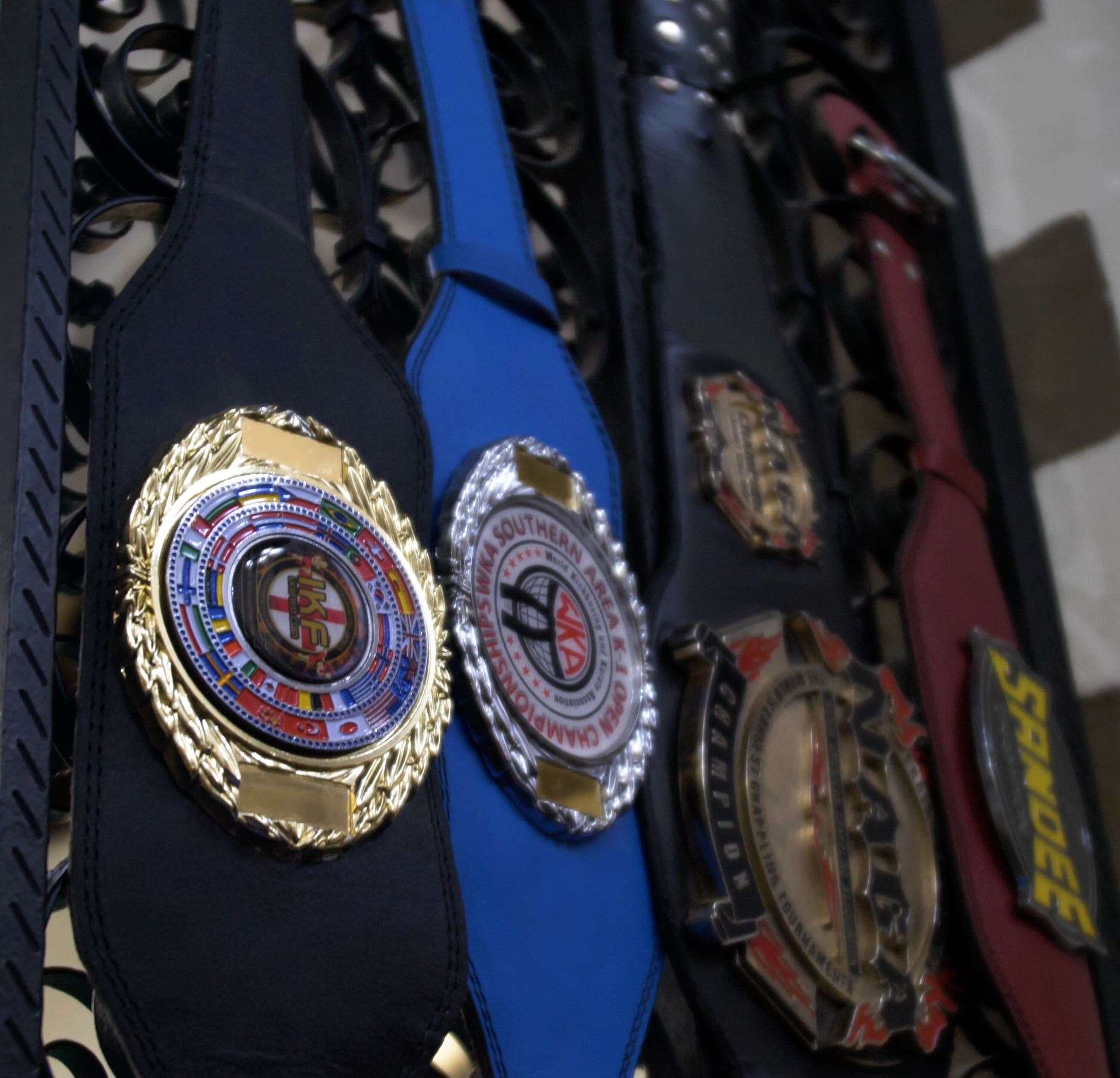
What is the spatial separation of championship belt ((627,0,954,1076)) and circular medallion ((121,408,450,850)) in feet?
1.00

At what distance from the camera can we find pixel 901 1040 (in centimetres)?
127

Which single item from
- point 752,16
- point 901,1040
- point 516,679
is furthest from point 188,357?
point 752,16

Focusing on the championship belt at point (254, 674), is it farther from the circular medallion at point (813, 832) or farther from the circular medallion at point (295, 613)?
the circular medallion at point (813, 832)

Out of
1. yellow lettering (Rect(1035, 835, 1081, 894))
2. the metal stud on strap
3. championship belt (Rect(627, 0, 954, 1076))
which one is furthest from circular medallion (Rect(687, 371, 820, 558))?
the metal stud on strap

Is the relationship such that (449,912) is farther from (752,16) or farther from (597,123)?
(752,16)

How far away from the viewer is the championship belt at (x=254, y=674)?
2.50 ft

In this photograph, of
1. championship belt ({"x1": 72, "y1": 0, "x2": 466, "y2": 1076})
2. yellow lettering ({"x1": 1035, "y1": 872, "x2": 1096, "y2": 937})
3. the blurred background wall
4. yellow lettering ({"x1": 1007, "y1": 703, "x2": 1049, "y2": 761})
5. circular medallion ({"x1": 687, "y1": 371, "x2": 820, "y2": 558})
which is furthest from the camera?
the blurred background wall

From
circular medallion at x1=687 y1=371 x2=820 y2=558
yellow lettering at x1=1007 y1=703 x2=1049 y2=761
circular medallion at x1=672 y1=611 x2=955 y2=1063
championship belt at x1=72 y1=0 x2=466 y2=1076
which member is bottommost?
yellow lettering at x1=1007 y1=703 x2=1049 y2=761

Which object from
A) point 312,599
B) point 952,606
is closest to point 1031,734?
point 952,606

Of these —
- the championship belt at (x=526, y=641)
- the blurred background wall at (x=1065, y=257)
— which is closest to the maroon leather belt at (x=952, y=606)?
the blurred background wall at (x=1065, y=257)

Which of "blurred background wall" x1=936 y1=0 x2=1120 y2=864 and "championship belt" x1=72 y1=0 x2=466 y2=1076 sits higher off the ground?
"championship belt" x1=72 y1=0 x2=466 y2=1076

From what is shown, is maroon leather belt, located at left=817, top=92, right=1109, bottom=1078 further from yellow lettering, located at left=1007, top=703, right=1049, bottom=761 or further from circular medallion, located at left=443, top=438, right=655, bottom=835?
circular medallion, located at left=443, top=438, right=655, bottom=835

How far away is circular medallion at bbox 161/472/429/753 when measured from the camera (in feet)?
2.67

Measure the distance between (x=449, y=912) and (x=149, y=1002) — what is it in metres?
0.21
